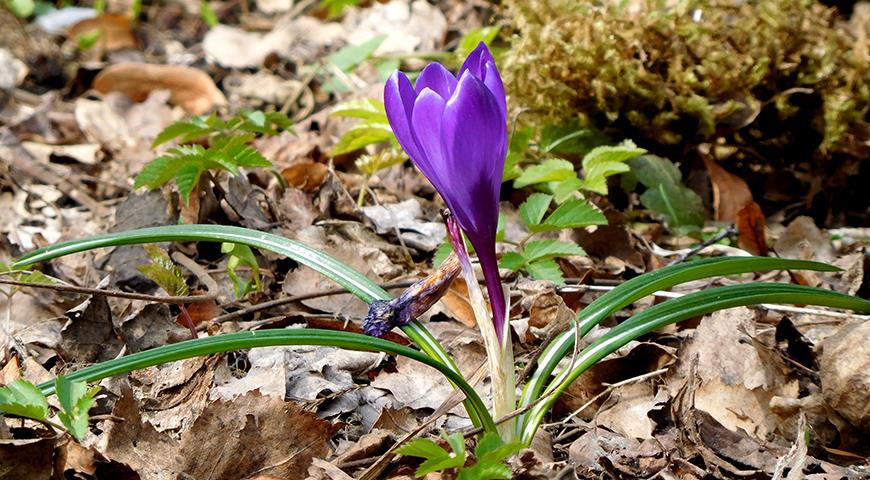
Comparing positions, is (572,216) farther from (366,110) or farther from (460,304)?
(366,110)

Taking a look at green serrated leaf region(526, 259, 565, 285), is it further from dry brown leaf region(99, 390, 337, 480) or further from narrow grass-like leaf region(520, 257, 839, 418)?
dry brown leaf region(99, 390, 337, 480)

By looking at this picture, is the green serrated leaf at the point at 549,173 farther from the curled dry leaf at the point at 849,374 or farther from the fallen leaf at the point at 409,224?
the curled dry leaf at the point at 849,374

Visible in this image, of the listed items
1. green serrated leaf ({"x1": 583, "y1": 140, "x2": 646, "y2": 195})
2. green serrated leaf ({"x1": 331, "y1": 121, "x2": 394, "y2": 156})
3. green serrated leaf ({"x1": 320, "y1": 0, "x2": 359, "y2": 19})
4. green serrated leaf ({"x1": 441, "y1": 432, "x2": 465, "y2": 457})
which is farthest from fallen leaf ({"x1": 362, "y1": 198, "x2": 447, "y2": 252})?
green serrated leaf ({"x1": 320, "y1": 0, "x2": 359, "y2": 19})

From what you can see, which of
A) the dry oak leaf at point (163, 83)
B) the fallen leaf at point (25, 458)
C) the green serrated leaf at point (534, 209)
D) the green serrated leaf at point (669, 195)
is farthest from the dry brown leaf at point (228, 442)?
the dry oak leaf at point (163, 83)

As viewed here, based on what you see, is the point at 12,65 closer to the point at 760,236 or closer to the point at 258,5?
the point at 258,5

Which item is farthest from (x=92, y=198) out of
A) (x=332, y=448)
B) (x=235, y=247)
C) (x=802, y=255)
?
(x=802, y=255)

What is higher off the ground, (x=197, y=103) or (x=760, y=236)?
(x=760, y=236)
